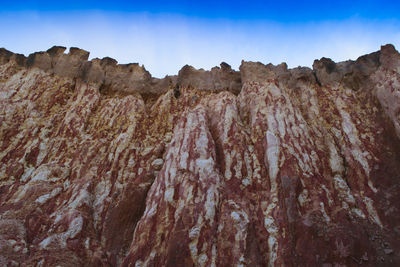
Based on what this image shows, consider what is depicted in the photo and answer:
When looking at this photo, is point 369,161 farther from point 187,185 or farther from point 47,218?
point 47,218

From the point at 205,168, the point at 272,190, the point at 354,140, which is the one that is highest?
the point at 354,140

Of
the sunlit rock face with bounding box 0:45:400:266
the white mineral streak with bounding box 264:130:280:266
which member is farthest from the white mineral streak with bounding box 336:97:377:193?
the white mineral streak with bounding box 264:130:280:266

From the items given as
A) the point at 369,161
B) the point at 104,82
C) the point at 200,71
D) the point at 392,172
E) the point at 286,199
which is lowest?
the point at 286,199

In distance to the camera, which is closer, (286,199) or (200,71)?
(286,199)

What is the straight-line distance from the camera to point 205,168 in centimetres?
1323

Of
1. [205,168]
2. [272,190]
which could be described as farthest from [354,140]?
[205,168]

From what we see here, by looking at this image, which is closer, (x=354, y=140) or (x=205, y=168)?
(x=205, y=168)

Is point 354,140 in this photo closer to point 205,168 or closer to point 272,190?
point 272,190

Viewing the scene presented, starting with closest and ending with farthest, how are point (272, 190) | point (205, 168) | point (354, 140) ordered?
point (272, 190) < point (205, 168) < point (354, 140)

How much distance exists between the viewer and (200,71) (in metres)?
23.6

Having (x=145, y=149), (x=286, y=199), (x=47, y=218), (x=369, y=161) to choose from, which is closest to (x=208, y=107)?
(x=145, y=149)

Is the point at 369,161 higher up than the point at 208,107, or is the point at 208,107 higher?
the point at 208,107

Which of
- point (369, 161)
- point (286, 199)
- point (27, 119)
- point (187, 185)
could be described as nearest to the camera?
point (286, 199)

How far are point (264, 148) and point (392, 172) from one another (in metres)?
6.36
